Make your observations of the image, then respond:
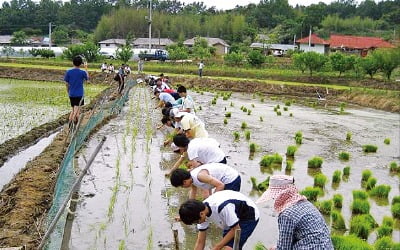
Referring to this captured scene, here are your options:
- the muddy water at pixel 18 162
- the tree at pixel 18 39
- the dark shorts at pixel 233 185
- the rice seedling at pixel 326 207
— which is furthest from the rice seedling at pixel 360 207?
the tree at pixel 18 39

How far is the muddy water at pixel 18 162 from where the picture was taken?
25.7 feet

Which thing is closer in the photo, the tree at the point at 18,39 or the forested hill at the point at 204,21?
the tree at the point at 18,39

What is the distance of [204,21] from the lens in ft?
281

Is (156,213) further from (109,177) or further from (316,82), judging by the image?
(316,82)

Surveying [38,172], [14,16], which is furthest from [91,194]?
[14,16]

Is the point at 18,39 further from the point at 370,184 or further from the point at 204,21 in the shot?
the point at 370,184

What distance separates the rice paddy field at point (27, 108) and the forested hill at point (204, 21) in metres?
46.0

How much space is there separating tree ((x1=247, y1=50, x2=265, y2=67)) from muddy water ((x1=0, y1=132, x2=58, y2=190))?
29484 mm

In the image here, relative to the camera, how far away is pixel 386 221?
574 cm

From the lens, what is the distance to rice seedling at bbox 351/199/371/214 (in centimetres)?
636

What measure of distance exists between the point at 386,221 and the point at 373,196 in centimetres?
176

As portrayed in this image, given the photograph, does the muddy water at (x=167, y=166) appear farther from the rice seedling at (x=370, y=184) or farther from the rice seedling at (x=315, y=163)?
the rice seedling at (x=370, y=184)

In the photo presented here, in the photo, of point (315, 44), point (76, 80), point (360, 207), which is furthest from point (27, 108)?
point (315, 44)

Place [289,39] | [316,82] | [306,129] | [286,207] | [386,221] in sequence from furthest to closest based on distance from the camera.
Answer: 1. [289,39]
2. [316,82]
3. [306,129]
4. [386,221]
5. [286,207]
